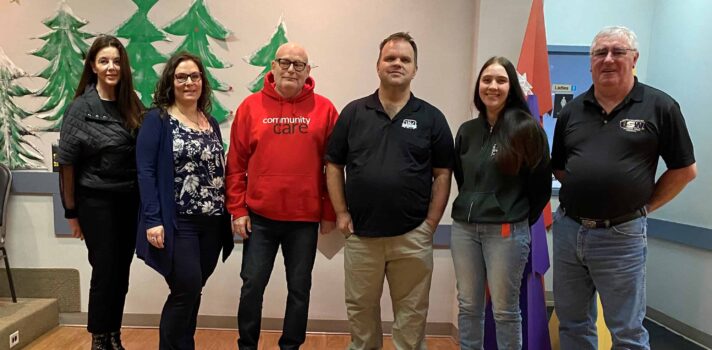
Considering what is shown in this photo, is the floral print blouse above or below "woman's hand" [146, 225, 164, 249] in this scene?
above

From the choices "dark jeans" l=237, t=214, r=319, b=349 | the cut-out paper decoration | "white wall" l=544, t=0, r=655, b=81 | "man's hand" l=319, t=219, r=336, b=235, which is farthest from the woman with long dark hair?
the cut-out paper decoration

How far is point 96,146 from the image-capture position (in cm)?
186

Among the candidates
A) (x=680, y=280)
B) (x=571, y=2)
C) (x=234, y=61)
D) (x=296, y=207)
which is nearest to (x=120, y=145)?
(x=296, y=207)

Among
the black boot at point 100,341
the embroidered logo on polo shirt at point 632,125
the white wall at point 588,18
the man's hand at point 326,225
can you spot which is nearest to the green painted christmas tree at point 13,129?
the black boot at point 100,341

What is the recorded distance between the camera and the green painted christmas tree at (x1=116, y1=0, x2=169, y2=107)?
2689mm

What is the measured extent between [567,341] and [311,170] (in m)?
1.39

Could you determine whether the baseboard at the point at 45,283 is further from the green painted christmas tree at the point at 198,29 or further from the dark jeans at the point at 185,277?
the green painted christmas tree at the point at 198,29

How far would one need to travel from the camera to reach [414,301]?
1.94m

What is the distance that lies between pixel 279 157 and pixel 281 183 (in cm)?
12

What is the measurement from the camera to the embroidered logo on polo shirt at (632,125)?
1.63 m

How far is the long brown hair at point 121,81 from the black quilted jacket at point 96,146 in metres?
0.04

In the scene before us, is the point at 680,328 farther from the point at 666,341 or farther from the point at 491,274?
the point at 491,274

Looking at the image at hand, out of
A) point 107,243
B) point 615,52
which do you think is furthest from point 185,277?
point 615,52

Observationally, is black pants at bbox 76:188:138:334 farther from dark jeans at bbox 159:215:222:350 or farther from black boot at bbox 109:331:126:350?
dark jeans at bbox 159:215:222:350
